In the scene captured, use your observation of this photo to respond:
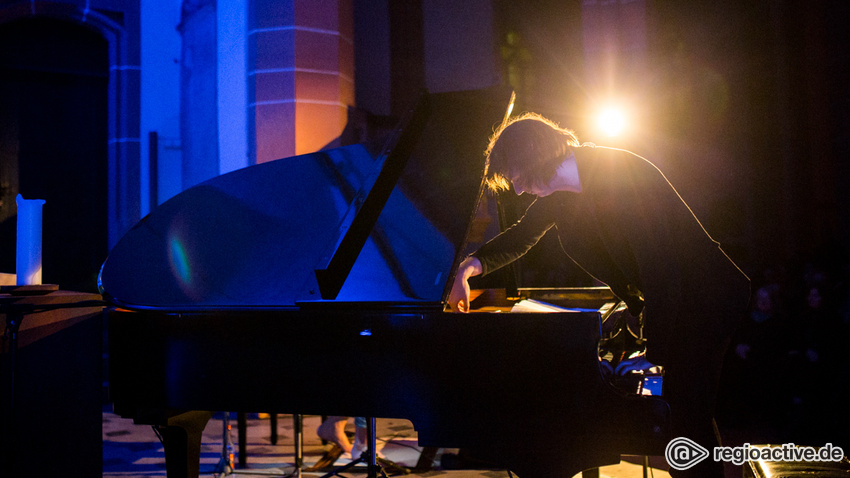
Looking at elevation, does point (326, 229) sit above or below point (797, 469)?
above

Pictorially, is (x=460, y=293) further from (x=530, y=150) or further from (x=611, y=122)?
(x=611, y=122)

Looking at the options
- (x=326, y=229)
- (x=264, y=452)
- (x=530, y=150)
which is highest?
(x=530, y=150)

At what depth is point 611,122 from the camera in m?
5.97

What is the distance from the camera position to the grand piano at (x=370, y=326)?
1439 mm

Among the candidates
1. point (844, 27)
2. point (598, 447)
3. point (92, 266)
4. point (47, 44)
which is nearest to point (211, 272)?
point (598, 447)

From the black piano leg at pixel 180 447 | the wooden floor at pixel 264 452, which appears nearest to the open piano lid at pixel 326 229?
the black piano leg at pixel 180 447

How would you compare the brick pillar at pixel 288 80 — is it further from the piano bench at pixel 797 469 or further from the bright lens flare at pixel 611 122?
the piano bench at pixel 797 469

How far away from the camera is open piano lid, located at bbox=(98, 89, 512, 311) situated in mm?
1788

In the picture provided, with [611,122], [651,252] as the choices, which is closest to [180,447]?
[651,252]

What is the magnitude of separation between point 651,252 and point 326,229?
129 cm

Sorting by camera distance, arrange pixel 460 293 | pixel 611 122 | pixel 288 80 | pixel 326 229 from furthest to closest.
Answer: pixel 611 122 < pixel 288 80 < pixel 326 229 < pixel 460 293

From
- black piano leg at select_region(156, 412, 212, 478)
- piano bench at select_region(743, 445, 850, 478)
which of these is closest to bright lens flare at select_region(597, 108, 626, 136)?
piano bench at select_region(743, 445, 850, 478)

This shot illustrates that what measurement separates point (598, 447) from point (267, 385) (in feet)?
3.01

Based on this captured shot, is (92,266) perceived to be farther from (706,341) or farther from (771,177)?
(771,177)
